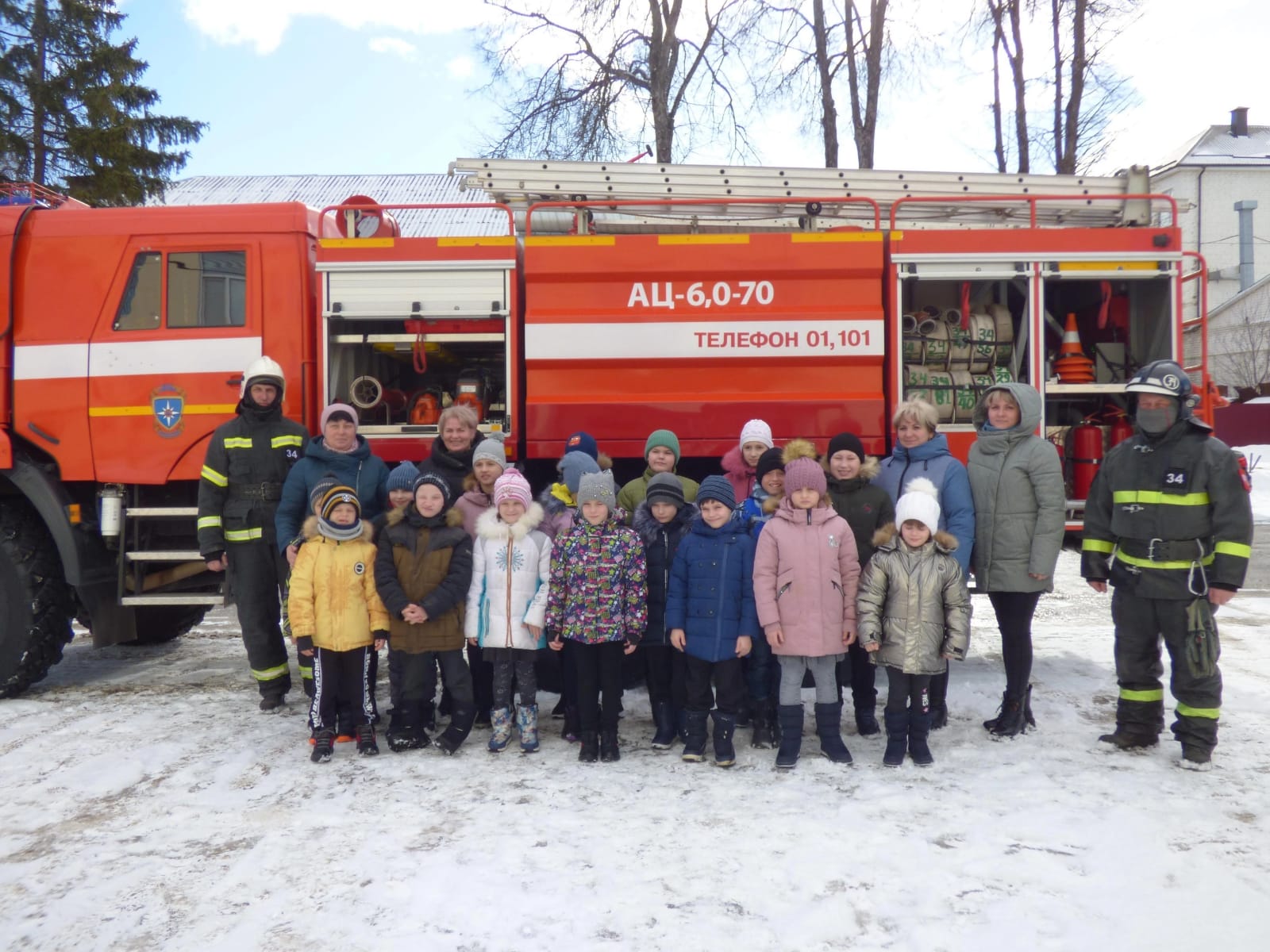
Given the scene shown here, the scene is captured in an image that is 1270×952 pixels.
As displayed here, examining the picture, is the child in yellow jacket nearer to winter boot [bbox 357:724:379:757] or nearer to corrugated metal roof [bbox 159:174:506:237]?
winter boot [bbox 357:724:379:757]

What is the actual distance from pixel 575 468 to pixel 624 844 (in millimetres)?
1897

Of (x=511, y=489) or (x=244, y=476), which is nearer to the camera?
(x=511, y=489)

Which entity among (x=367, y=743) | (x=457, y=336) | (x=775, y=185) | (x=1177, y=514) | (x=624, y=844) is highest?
(x=775, y=185)

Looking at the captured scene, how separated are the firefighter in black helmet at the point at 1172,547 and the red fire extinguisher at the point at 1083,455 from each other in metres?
0.96

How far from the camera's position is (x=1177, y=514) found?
420cm

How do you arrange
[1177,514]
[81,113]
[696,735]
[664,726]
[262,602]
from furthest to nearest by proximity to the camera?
[81,113]
[262,602]
[664,726]
[696,735]
[1177,514]

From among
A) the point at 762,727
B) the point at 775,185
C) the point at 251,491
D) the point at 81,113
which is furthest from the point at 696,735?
the point at 81,113

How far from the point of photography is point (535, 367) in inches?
207

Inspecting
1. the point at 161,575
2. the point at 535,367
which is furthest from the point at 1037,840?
the point at 161,575

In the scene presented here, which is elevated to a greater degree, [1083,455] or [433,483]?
[1083,455]

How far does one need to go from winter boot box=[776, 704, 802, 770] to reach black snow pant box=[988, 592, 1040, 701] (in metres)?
1.17

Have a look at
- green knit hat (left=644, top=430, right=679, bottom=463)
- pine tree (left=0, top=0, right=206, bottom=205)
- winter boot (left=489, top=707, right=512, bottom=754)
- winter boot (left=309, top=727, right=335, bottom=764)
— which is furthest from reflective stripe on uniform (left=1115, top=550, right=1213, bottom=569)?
pine tree (left=0, top=0, right=206, bottom=205)

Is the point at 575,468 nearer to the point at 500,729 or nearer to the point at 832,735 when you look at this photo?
the point at 500,729

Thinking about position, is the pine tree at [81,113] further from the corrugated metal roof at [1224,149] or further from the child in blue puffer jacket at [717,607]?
the corrugated metal roof at [1224,149]
